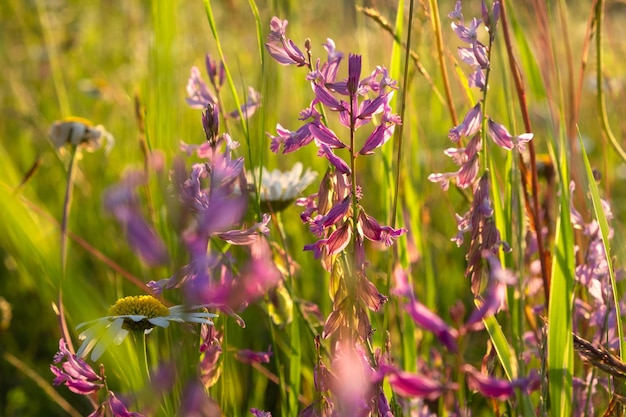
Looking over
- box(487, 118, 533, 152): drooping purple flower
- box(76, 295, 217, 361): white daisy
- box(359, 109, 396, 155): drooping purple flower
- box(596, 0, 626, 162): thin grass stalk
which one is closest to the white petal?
box(76, 295, 217, 361): white daisy

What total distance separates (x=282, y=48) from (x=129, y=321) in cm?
28

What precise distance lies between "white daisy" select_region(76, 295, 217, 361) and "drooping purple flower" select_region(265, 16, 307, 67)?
8.4 inches

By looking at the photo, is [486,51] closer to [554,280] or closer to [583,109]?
[554,280]

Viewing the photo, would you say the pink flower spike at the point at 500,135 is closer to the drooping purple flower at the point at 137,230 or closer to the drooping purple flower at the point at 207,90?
the drooping purple flower at the point at 207,90

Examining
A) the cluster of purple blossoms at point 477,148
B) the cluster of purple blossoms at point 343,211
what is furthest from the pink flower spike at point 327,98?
the cluster of purple blossoms at point 477,148

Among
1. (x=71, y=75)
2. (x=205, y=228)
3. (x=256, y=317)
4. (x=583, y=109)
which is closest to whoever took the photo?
(x=205, y=228)

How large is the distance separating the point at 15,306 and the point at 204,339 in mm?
1199

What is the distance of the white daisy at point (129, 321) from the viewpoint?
1.95ft

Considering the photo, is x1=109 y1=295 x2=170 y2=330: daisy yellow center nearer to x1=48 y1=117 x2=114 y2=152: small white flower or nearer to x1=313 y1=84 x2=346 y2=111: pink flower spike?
x1=313 y1=84 x2=346 y2=111: pink flower spike

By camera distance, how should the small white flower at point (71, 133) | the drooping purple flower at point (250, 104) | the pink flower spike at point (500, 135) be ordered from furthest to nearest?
the small white flower at point (71, 133) → the drooping purple flower at point (250, 104) → the pink flower spike at point (500, 135)

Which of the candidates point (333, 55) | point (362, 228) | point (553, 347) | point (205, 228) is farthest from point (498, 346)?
point (205, 228)

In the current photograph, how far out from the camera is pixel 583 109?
4.36 meters

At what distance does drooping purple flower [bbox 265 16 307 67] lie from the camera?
1.91 feet

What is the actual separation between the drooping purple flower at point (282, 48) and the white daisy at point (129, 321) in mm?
214
